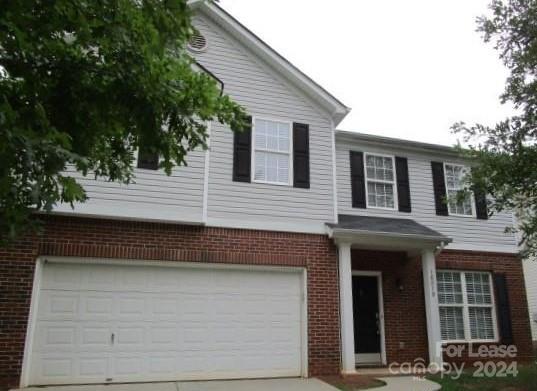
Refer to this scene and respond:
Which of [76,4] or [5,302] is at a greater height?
[76,4]

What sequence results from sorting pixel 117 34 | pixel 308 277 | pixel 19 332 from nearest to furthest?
pixel 117 34
pixel 19 332
pixel 308 277

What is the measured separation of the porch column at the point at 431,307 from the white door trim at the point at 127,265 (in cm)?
291

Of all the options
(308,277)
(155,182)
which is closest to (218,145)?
(155,182)

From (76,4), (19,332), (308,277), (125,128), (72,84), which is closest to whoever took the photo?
(76,4)

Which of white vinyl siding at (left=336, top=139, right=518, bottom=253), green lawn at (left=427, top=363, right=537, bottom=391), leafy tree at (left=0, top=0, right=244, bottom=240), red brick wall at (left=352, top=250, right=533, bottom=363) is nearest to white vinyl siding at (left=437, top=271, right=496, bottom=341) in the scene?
red brick wall at (left=352, top=250, right=533, bottom=363)

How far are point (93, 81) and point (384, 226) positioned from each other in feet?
24.6

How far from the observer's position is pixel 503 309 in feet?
37.9

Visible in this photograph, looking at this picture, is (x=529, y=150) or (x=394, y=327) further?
(x=394, y=327)

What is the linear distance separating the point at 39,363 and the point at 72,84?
5.47 m

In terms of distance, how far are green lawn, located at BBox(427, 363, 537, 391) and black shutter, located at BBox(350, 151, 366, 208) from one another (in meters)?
4.20

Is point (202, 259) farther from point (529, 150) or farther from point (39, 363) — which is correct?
point (529, 150)

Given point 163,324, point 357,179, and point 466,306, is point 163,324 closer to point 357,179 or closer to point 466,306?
point 357,179

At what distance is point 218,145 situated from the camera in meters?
9.67

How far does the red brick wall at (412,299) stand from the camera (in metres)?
10.6
